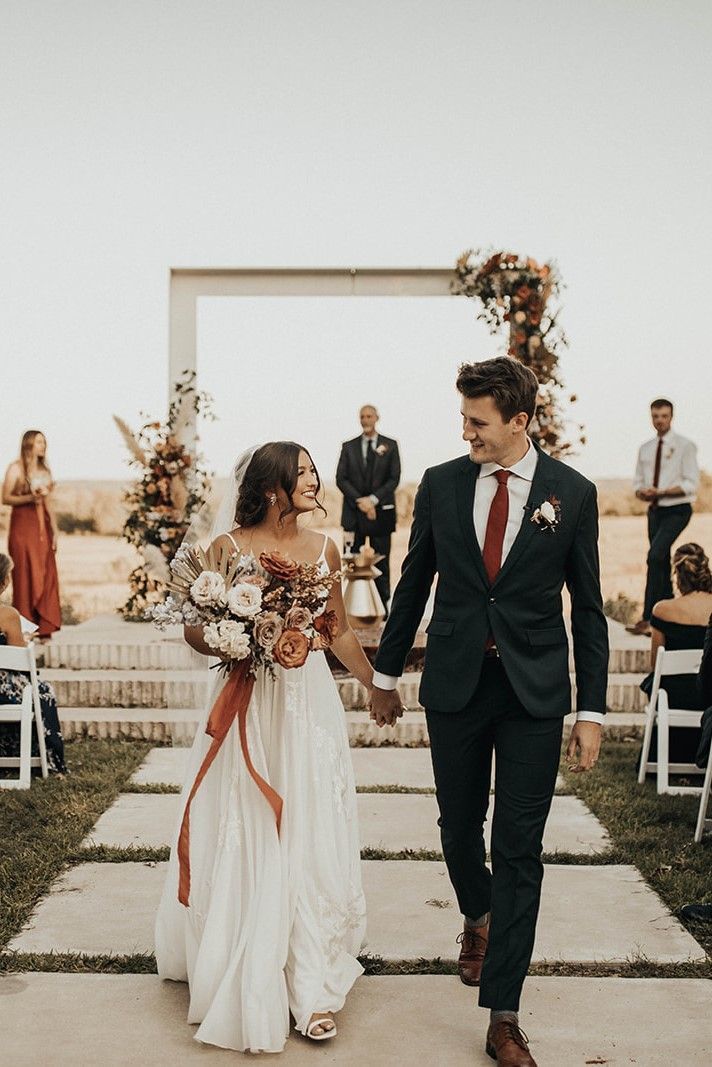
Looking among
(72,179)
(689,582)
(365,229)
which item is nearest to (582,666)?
(689,582)

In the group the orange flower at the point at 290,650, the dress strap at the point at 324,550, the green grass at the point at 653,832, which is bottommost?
the green grass at the point at 653,832

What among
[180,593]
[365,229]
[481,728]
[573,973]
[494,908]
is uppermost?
[365,229]

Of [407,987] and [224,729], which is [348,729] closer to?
[407,987]

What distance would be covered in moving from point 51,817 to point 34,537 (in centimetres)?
434

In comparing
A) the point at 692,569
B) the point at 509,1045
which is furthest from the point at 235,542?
the point at 692,569

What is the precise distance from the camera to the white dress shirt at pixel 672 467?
1033 cm

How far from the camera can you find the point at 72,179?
46.4ft

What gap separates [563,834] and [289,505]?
2829 millimetres

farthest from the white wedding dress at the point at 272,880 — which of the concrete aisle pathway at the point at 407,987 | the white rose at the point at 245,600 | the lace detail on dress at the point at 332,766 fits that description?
the white rose at the point at 245,600

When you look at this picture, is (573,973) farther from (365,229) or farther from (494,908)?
(365,229)

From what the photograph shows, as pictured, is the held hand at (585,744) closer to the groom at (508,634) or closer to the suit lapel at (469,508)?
the groom at (508,634)

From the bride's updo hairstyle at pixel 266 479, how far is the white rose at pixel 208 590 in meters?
0.37

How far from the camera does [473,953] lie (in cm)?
404

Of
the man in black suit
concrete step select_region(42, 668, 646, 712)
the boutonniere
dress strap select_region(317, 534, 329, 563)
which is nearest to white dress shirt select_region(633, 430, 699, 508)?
concrete step select_region(42, 668, 646, 712)
